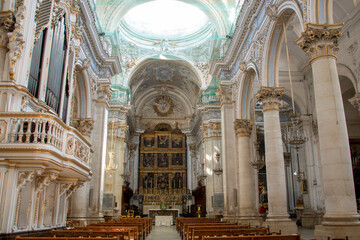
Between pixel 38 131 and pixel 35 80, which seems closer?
pixel 38 131

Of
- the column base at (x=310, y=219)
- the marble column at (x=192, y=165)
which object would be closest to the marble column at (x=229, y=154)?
the column base at (x=310, y=219)

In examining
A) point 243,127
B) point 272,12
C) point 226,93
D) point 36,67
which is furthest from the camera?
point 226,93

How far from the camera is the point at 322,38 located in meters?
8.87

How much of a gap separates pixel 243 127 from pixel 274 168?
4902mm

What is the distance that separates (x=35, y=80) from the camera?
902cm

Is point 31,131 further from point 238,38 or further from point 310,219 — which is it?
point 310,219

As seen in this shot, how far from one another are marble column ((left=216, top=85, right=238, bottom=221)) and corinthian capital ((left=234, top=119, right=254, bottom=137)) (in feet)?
3.47

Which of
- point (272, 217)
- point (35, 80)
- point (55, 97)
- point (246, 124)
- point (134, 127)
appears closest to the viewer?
point (35, 80)

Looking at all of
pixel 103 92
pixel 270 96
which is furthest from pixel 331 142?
pixel 103 92

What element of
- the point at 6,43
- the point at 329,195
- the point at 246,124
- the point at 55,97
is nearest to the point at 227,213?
the point at 246,124

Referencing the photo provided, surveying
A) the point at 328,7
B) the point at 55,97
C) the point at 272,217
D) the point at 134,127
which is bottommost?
the point at 272,217

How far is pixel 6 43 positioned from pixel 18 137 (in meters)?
2.41

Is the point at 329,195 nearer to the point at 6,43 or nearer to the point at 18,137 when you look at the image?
the point at 18,137

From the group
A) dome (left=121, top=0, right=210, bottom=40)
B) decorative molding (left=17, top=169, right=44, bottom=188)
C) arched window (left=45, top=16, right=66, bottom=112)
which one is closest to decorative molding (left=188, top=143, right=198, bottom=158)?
dome (left=121, top=0, right=210, bottom=40)
